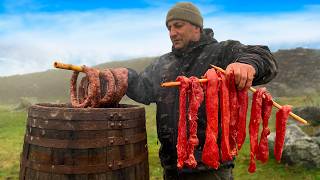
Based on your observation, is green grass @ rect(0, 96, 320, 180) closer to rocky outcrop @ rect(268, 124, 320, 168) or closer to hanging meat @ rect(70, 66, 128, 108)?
rocky outcrop @ rect(268, 124, 320, 168)

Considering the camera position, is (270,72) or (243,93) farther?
(270,72)

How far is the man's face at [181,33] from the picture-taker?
19.6 ft

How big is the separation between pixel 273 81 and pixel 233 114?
2938 cm

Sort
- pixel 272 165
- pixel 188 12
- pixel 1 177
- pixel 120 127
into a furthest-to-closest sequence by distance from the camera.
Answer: pixel 272 165
pixel 1 177
pixel 188 12
pixel 120 127

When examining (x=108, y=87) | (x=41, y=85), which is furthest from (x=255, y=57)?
(x=41, y=85)

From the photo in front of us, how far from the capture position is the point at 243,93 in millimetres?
4848

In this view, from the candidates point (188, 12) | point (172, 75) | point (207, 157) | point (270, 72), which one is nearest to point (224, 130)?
point (207, 157)

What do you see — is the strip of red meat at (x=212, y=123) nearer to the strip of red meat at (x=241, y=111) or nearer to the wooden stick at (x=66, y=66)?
the strip of red meat at (x=241, y=111)

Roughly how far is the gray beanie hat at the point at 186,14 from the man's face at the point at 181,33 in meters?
0.06

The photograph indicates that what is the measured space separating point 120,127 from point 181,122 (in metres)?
0.89

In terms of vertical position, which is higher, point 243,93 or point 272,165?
point 243,93

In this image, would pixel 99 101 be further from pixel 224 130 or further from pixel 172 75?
pixel 224 130

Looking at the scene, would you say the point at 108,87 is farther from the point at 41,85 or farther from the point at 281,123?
the point at 41,85

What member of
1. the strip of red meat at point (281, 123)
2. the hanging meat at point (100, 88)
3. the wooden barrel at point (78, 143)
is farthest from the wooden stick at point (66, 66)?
the strip of red meat at point (281, 123)
